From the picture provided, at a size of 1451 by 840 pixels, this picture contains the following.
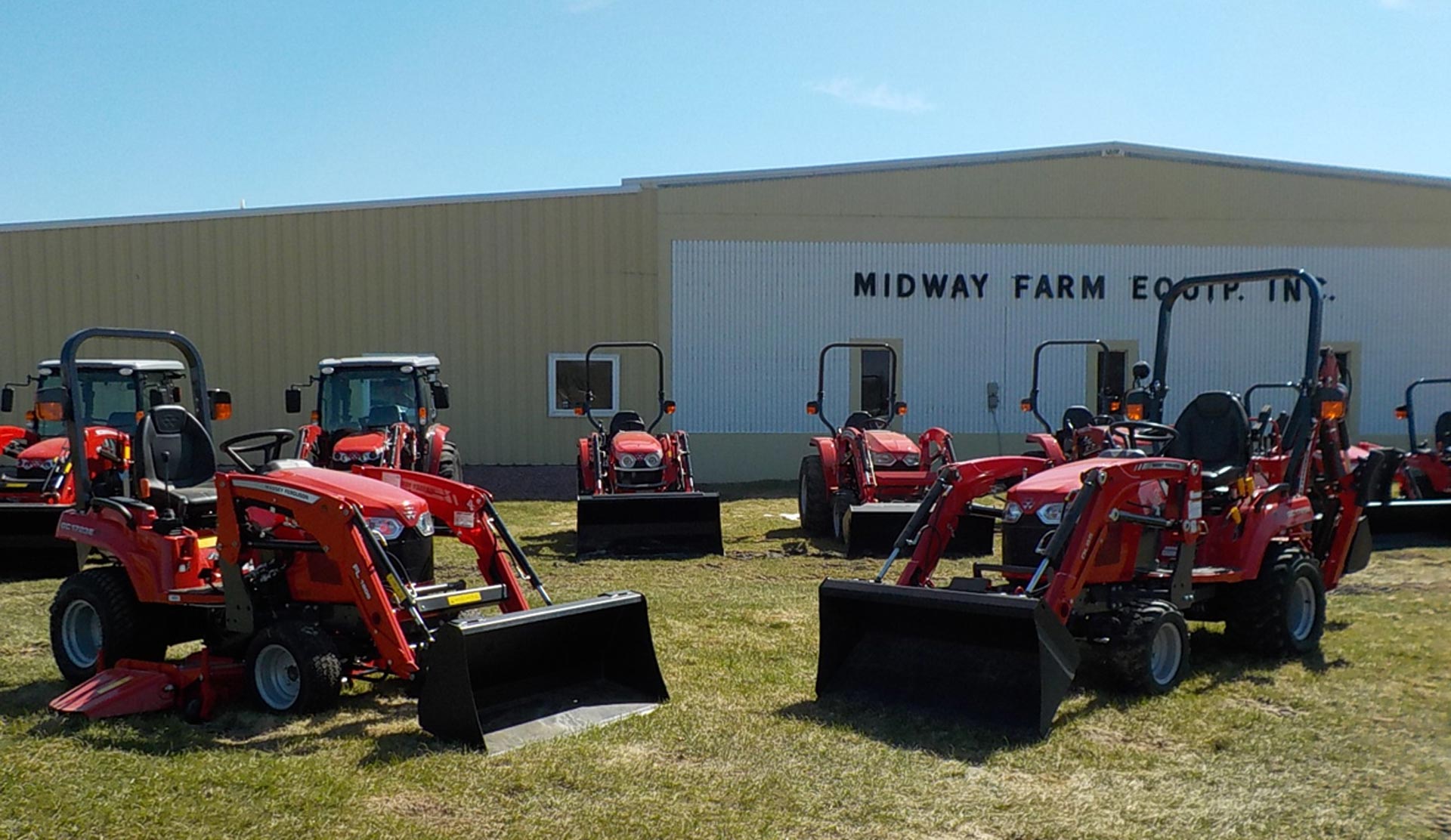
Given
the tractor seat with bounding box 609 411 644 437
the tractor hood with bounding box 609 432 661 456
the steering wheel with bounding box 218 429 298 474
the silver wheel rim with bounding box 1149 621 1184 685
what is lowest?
the silver wheel rim with bounding box 1149 621 1184 685

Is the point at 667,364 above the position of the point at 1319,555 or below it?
above

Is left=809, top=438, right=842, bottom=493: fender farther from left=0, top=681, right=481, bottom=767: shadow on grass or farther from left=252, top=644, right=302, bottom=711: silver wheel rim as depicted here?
left=252, top=644, right=302, bottom=711: silver wheel rim

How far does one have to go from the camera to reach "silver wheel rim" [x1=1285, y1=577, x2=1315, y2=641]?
7.20m

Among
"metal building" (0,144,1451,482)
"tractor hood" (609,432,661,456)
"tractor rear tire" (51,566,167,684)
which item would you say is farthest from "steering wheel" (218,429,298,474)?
"metal building" (0,144,1451,482)

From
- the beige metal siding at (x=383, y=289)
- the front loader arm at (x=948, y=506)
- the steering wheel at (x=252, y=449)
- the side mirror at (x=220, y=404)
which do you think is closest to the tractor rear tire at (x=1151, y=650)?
the front loader arm at (x=948, y=506)

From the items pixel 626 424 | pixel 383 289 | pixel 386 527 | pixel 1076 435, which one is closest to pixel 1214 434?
pixel 386 527

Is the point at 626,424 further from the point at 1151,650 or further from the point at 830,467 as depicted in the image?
the point at 1151,650

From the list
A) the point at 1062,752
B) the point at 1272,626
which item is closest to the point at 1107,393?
the point at 1272,626

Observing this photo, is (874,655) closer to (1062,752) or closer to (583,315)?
(1062,752)

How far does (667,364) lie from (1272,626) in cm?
1391

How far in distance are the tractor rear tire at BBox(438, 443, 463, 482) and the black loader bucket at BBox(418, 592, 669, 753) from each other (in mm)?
7007

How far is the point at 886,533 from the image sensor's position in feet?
37.6

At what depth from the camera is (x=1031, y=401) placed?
50.3ft

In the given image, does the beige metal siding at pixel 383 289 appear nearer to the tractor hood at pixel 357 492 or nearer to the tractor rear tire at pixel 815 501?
the tractor rear tire at pixel 815 501
